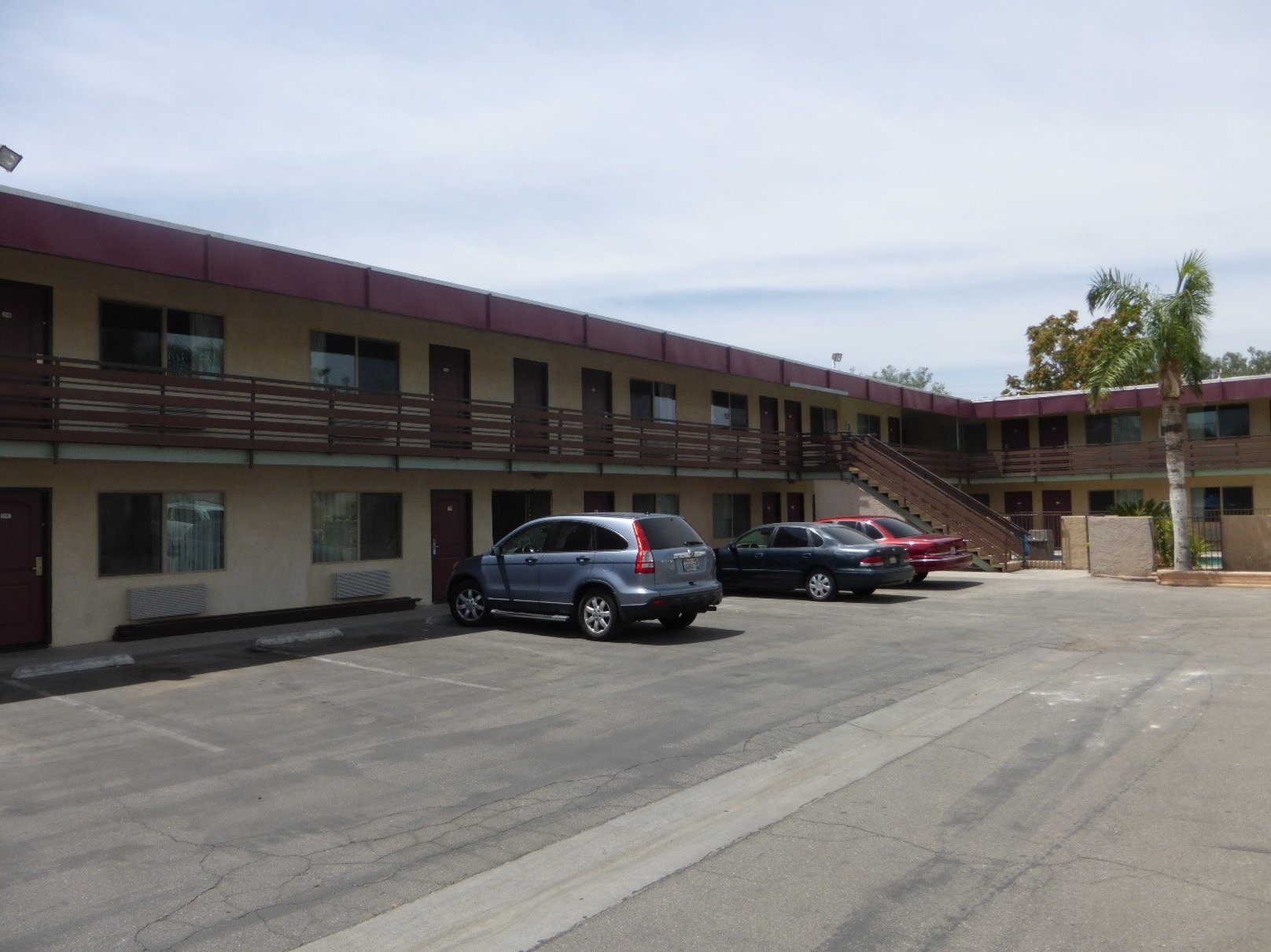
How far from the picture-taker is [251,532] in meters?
16.9

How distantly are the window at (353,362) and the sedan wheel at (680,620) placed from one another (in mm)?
7050

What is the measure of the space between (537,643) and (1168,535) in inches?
738

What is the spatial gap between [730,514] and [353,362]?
13.7 metres

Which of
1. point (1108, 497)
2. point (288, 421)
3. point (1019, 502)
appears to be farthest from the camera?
point (1019, 502)

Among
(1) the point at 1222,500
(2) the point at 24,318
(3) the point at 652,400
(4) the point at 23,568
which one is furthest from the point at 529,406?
(1) the point at 1222,500

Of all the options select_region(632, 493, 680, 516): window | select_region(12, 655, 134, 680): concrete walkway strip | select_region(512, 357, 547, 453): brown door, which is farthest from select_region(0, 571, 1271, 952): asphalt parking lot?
select_region(632, 493, 680, 516): window

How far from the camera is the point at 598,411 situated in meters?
24.5

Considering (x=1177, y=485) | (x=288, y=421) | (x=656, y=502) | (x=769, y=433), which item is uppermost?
(x=769, y=433)

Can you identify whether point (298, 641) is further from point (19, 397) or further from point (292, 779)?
point (292, 779)

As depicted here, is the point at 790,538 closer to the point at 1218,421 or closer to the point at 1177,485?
the point at 1177,485

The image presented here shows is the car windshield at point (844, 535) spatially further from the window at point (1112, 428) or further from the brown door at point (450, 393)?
the window at point (1112, 428)

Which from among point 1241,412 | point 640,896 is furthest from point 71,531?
point 1241,412

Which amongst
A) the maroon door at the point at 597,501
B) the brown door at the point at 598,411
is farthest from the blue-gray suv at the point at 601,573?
the maroon door at the point at 597,501

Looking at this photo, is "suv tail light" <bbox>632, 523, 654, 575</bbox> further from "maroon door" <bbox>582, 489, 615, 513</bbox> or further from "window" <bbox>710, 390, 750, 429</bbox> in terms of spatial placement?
"window" <bbox>710, 390, 750, 429</bbox>
